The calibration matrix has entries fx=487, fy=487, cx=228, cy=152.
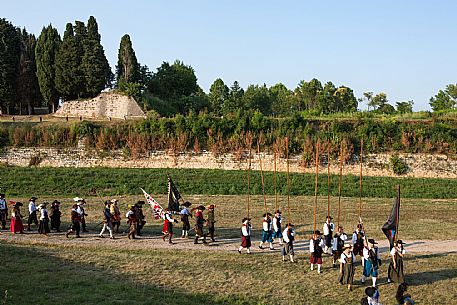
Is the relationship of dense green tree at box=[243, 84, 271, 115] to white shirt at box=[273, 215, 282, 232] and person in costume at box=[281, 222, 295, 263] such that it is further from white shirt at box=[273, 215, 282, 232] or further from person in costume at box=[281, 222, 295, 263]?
person in costume at box=[281, 222, 295, 263]

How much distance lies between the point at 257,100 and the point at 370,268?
4577cm

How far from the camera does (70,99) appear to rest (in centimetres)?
4509

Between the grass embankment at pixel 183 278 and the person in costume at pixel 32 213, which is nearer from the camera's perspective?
the grass embankment at pixel 183 278

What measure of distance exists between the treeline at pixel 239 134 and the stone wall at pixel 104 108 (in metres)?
3.65

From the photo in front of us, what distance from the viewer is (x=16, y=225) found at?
18.2 metres

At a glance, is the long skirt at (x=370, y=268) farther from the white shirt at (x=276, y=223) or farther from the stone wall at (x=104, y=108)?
the stone wall at (x=104, y=108)

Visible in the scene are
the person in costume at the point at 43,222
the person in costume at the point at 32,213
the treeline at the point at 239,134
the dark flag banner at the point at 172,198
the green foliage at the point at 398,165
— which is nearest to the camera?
the person in costume at the point at 43,222

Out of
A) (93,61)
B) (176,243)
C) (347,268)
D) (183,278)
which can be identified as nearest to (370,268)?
(347,268)

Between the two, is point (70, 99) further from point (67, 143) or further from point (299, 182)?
point (299, 182)

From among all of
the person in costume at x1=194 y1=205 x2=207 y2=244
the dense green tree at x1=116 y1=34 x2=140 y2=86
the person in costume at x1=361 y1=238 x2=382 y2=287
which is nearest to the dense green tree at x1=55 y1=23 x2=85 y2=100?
the dense green tree at x1=116 y1=34 x2=140 y2=86

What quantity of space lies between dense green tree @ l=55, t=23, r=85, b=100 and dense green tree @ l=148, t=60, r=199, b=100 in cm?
762

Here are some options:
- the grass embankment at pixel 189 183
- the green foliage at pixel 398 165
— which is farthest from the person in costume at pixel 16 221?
the green foliage at pixel 398 165

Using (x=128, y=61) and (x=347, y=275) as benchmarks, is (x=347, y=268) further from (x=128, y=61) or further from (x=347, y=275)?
(x=128, y=61)

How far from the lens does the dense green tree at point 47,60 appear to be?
1741 inches
